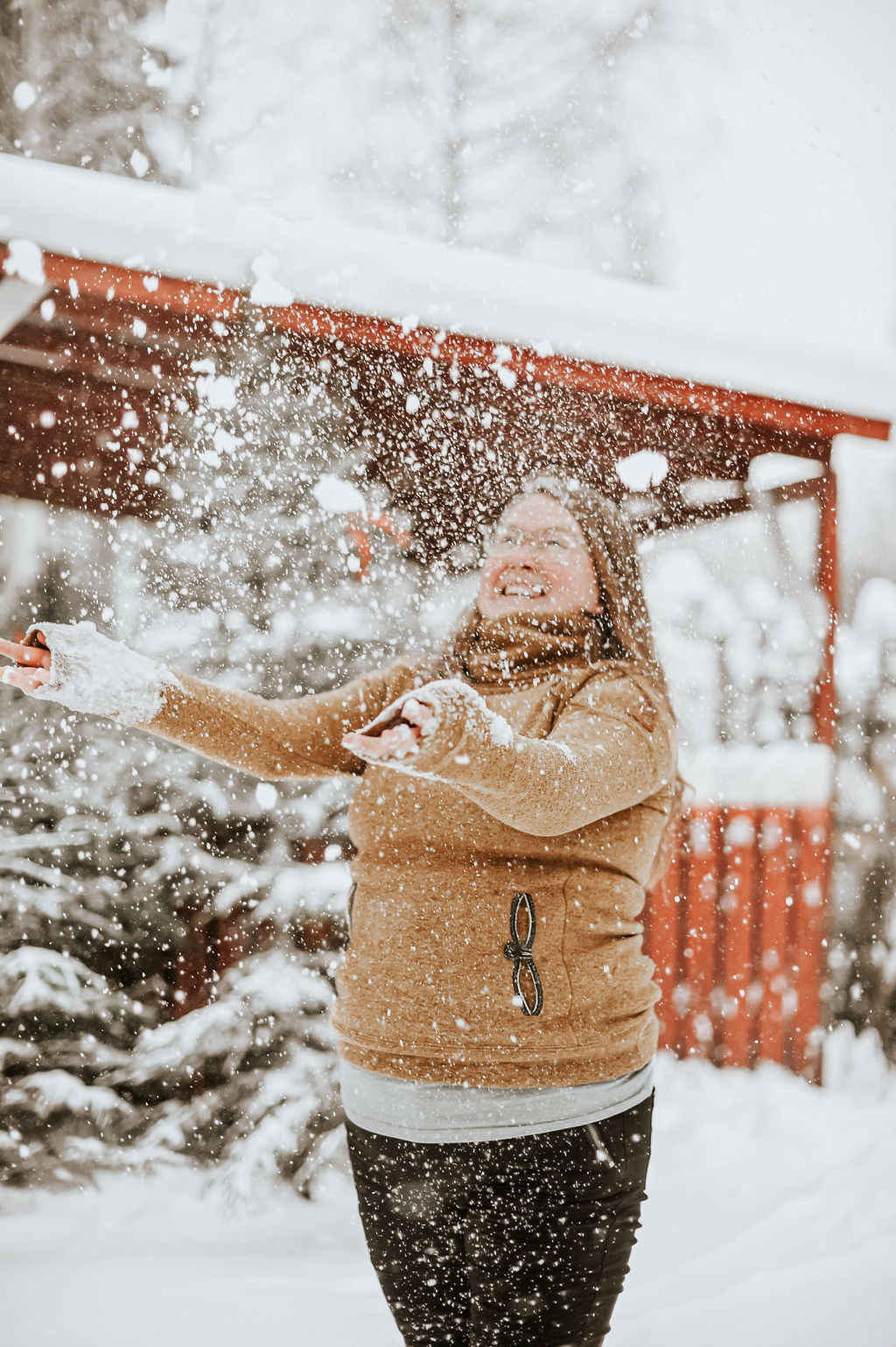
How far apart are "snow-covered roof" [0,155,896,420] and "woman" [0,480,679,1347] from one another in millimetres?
1197

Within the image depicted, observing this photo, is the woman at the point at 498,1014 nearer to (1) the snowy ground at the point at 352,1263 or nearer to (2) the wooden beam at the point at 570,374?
(1) the snowy ground at the point at 352,1263

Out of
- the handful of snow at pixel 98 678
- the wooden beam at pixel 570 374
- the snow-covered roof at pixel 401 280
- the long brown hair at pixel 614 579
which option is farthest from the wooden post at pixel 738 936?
the handful of snow at pixel 98 678

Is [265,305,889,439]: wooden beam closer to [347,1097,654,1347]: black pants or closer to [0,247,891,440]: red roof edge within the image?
[0,247,891,440]: red roof edge

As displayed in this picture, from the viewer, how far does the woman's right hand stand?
3.53ft

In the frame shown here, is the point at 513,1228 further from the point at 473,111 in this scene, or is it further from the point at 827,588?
the point at 473,111

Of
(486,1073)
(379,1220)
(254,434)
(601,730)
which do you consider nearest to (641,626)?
(601,730)

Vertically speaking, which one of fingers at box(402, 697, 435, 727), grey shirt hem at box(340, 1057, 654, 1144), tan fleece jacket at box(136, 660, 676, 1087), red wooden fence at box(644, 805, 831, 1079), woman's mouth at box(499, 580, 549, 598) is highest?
woman's mouth at box(499, 580, 549, 598)

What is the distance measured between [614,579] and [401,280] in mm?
1191

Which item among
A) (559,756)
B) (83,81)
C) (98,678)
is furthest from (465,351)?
(83,81)

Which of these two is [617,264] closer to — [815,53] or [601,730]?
[815,53]

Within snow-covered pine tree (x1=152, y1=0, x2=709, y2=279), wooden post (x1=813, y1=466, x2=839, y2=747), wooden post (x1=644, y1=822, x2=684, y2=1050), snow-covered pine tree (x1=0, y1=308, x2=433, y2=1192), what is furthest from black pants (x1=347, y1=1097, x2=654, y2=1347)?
snow-covered pine tree (x1=152, y1=0, x2=709, y2=279)

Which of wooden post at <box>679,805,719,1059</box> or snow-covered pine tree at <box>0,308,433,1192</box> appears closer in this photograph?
snow-covered pine tree at <box>0,308,433,1192</box>

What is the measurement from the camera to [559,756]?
90 cm

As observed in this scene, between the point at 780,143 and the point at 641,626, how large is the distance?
473cm
